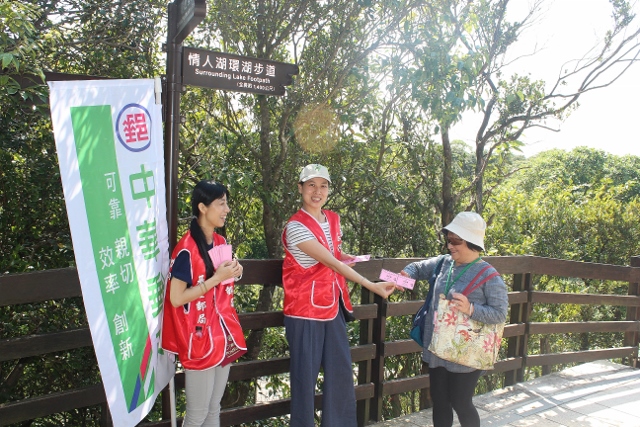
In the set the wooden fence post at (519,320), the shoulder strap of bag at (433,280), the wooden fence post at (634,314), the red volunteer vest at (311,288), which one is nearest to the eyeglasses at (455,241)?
the shoulder strap of bag at (433,280)

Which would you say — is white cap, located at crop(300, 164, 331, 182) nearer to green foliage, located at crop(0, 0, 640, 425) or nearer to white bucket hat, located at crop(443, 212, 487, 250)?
white bucket hat, located at crop(443, 212, 487, 250)

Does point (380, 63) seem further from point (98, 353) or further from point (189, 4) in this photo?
point (98, 353)

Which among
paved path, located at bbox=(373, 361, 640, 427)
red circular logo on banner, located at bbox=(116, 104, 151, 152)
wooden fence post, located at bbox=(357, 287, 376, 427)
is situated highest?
red circular logo on banner, located at bbox=(116, 104, 151, 152)

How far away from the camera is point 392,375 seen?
678 centimetres

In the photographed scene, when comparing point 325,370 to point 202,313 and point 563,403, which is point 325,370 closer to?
point 202,313

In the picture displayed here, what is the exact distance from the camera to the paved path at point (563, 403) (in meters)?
4.04

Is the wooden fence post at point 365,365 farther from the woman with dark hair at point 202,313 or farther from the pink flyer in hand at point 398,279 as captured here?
the woman with dark hair at point 202,313

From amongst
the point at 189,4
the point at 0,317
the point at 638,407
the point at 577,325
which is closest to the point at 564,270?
the point at 577,325

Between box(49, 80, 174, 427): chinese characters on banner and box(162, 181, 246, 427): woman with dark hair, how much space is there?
0.35 ft

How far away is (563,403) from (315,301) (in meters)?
2.70

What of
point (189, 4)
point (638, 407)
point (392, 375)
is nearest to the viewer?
point (189, 4)

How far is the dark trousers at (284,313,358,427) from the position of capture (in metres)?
3.05

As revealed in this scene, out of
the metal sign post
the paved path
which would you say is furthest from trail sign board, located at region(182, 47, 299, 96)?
the paved path

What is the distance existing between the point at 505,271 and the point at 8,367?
4142 millimetres
